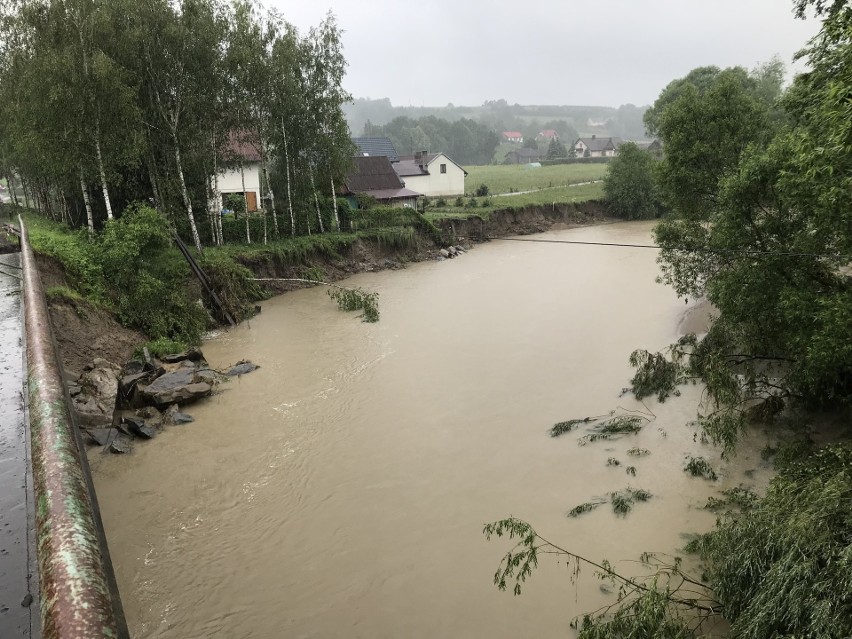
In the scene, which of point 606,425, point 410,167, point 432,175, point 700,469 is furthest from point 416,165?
point 700,469

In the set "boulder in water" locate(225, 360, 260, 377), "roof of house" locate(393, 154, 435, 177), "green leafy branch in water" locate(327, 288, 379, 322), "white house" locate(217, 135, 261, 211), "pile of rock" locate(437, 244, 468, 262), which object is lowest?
"boulder in water" locate(225, 360, 260, 377)

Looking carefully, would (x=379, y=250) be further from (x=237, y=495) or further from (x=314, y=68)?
(x=237, y=495)

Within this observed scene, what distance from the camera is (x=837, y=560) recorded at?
522cm

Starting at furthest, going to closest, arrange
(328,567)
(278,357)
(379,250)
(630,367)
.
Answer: (379,250), (278,357), (630,367), (328,567)

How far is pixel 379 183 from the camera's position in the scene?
43.5 meters

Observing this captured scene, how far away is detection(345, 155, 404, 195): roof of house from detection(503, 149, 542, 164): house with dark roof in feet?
240

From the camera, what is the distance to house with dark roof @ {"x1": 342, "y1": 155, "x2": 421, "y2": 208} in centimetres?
4175

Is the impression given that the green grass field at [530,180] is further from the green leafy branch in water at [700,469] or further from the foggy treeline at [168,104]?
the green leafy branch in water at [700,469]

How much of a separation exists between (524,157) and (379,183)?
7796 centimetres

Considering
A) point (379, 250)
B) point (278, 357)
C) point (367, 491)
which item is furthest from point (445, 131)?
point (367, 491)

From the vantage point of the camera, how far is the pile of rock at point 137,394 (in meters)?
12.8

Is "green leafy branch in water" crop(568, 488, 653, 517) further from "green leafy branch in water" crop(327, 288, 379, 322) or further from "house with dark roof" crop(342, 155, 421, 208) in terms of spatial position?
"house with dark roof" crop(342, 155, 421, 208)

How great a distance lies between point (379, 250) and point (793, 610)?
30934 millimetres

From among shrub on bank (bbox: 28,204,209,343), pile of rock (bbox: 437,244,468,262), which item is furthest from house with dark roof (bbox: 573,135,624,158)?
shrub on bank (bbox: 28,204,209,343)
